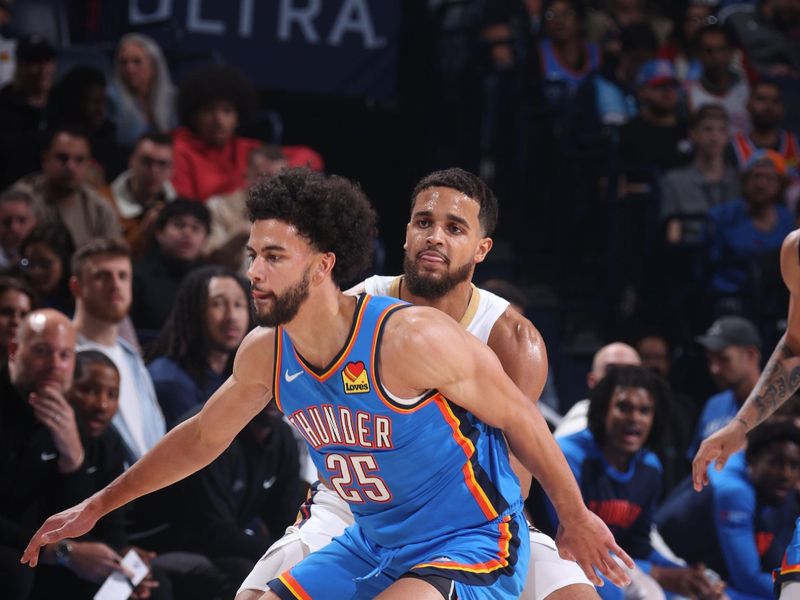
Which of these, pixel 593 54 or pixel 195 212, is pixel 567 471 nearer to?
pixel 195 212

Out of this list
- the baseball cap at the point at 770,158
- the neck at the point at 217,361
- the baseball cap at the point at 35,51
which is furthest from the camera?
the baseball cap at the point at 770,158

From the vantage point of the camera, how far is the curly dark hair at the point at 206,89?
8.03 metres

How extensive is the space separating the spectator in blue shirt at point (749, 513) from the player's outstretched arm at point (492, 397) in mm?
2984

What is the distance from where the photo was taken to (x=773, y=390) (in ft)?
15.2

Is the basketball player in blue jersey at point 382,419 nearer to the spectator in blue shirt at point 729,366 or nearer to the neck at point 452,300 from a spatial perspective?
the neck at point 452,300

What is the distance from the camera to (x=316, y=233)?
3660 mm

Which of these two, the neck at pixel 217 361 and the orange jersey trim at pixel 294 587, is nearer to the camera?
the orange jersey trim at pixel 294 587

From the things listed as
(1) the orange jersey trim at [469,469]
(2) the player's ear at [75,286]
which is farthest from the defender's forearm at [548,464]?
(2) the player's ear at [75,286]

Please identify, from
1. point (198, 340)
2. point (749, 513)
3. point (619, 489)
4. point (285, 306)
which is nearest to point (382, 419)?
point (285, 306)

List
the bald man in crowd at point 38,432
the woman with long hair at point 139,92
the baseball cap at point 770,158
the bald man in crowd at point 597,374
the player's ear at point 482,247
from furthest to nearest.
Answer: the baseball cap at point 770,158, the woman with long hair at point 139,92, the bald man in crowd at point 597,374, the bald man in crowd at point 38,432, the player's ear at point 482,247

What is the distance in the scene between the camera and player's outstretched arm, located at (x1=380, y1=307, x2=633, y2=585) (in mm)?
3500

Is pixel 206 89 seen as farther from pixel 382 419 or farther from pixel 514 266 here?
pixel 382 419

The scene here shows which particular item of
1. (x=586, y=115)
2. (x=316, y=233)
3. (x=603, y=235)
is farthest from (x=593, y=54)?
(x=316, y=233)

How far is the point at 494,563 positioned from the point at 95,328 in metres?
Result: 3.10
